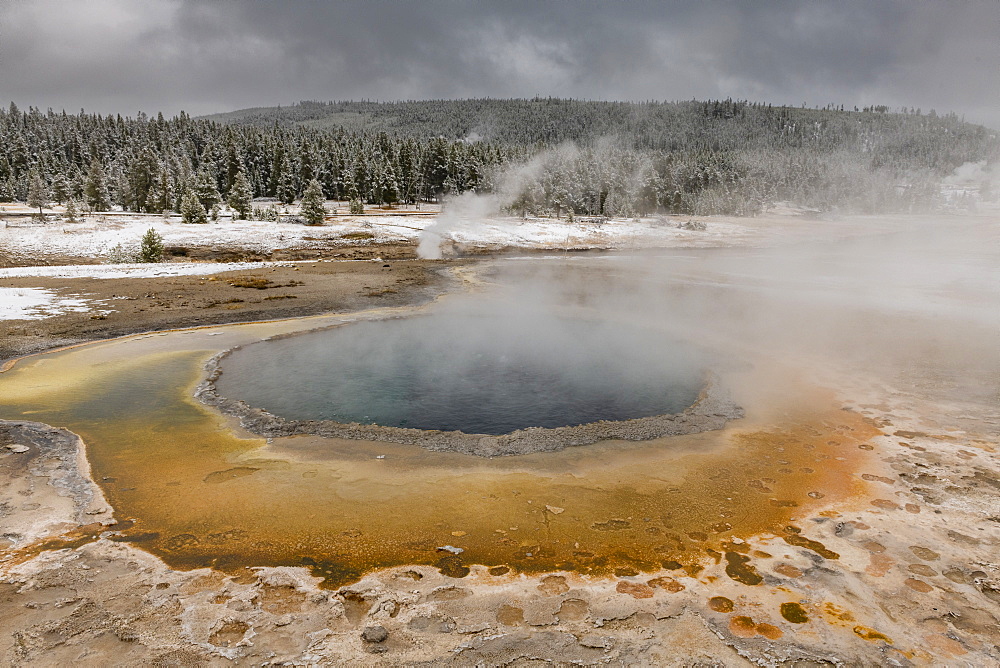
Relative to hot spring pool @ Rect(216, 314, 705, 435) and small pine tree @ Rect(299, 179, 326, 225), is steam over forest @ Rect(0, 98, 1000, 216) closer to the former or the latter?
small pine tree @ Rect(299, 179, 326, 225)

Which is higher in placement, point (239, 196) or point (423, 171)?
point (423, 171)

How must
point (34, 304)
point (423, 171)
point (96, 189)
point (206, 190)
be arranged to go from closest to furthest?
1. point (34, 304)
2. point (206, 190)
3. point (96, 189)
4. point (423, 171)

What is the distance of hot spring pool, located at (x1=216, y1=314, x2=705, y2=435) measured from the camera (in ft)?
41.1

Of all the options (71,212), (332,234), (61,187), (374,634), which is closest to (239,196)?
(71,212)

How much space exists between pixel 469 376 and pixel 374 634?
380 inches

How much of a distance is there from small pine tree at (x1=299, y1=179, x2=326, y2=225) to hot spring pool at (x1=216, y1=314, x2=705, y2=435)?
40794 millimetres

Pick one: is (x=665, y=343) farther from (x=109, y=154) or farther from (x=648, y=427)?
(x=109, y=154)

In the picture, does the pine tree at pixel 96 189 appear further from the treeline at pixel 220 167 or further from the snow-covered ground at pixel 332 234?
the snow-covered ground at pixel 332 234

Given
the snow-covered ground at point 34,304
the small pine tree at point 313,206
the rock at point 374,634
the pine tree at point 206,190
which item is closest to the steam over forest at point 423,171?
the pine tree at point 206,190

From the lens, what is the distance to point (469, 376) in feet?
49.4

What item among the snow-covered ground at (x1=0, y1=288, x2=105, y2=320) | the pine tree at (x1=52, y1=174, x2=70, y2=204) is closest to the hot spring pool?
the snow-covered ground at (x1=0, y1=288, x2=105, y2=320)

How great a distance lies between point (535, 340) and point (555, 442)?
831 centimetres

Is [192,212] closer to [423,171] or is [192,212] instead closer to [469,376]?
[423,171]

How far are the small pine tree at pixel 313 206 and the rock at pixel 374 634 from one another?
56883 mm
